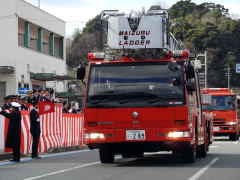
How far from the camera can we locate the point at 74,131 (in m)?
26.2

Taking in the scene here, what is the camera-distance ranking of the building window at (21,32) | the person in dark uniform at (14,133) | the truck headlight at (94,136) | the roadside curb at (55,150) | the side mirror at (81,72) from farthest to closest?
1. the building window at (21,32)
2. the roadside curb at (55,150)
3. the person in dark uniform at (14,133)
4. the side mirror at (81,72)
5. the truck headlight at (94,136)

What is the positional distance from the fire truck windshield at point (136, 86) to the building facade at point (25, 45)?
24.7 meters

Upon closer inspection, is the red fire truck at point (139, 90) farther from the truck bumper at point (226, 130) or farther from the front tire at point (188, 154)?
the truck bumper at point (226, 130)

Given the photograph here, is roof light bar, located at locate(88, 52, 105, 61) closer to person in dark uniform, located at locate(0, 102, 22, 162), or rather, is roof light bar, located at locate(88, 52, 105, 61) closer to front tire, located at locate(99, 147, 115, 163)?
front tire, located at locate(99, 147, 115, 163)

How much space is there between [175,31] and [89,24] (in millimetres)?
13559

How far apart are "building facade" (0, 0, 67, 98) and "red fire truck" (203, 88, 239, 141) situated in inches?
539

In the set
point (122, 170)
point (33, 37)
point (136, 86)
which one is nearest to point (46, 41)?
point (33, 37)

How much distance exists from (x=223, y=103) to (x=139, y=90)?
65.3 feet

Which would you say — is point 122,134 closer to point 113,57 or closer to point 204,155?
point 113,57

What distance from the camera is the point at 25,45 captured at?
44125 mm

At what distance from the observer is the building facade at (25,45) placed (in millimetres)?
40688

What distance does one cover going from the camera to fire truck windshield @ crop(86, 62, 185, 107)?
15055 mm

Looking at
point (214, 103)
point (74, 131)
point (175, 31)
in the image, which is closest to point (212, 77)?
point (175, 31)

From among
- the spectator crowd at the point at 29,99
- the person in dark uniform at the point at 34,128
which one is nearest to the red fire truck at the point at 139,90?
the spectator crowd at the point at 29,99
